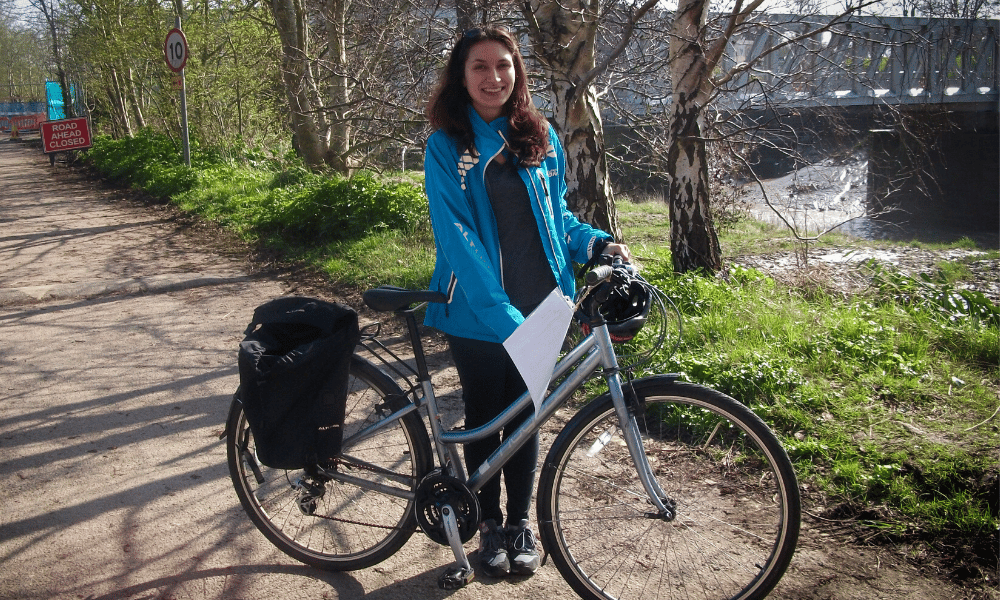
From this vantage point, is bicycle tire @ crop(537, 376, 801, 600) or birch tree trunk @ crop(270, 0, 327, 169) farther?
birch tree trunk @ crop(270, 0, 327, 169)

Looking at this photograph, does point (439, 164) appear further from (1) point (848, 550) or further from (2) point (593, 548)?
(1) point (848, 550)

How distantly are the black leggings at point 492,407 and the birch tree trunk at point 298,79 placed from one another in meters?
9.89

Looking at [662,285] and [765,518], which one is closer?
[765,518]

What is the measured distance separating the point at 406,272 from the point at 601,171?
198cm

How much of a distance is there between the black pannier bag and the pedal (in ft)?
1.92

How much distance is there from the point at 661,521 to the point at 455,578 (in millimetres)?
741

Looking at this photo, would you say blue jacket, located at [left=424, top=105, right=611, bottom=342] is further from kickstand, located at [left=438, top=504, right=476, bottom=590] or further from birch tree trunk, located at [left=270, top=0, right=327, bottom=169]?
birch tree trunk, located at [left=270, top=0, right=327, bottom=169]

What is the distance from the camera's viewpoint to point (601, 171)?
6250 mm

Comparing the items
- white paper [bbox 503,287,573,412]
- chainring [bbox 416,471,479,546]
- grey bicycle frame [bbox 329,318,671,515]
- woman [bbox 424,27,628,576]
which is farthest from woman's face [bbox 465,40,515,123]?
chainring [bbox 416,471,479,546]

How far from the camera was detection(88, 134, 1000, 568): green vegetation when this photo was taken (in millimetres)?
3117

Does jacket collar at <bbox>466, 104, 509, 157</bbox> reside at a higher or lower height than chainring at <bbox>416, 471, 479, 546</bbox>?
higher

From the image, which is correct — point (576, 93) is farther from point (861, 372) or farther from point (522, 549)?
point (522, 549)

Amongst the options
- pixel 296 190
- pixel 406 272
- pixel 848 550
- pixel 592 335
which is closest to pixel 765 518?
pixel 848 550

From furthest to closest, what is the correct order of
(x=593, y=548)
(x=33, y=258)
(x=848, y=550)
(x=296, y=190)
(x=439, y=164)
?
(x=296, y=190) → (x=33, y=258) → (x=848, y=550) → (x=593, y=548) → (x=439, y=164)
